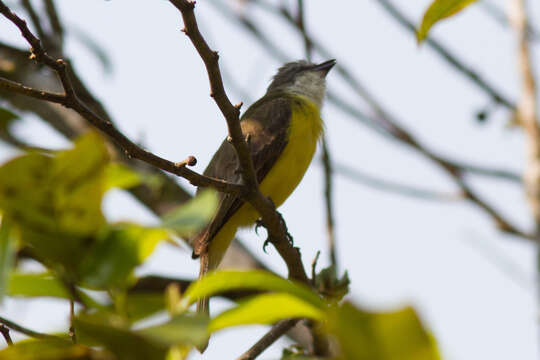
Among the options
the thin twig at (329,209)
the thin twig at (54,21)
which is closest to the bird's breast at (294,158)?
the thin twig at (329,209)

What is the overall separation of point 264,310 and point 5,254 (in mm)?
417

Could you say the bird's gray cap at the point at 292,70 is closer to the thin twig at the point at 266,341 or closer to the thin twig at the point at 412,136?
the thin twig at the point at 412,136

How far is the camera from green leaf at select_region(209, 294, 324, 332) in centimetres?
112

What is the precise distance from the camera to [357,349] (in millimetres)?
934

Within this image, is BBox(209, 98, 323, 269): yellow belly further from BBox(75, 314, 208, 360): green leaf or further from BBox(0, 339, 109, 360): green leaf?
BBox(75, 314, 208, 360): green leaf

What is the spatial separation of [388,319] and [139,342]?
0.37 m

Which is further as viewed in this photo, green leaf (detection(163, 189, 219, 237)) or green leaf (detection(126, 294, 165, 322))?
green leaf (detection(126, 294, 165, 322))

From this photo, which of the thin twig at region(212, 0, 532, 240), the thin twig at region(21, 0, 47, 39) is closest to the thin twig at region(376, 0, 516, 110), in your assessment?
the thin twig at region(212, 0, 532, 240)

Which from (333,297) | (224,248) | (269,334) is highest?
(224,248)

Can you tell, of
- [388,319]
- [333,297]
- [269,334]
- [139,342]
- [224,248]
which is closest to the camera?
[388,319]

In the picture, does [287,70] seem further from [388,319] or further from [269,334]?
[388,319]

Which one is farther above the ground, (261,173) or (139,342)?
(261,173)

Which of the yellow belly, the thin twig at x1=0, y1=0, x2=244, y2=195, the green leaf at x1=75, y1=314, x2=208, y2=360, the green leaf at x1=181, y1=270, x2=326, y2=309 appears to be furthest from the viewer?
the yellow belly

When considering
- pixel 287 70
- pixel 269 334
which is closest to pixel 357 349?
pixel 269 334
